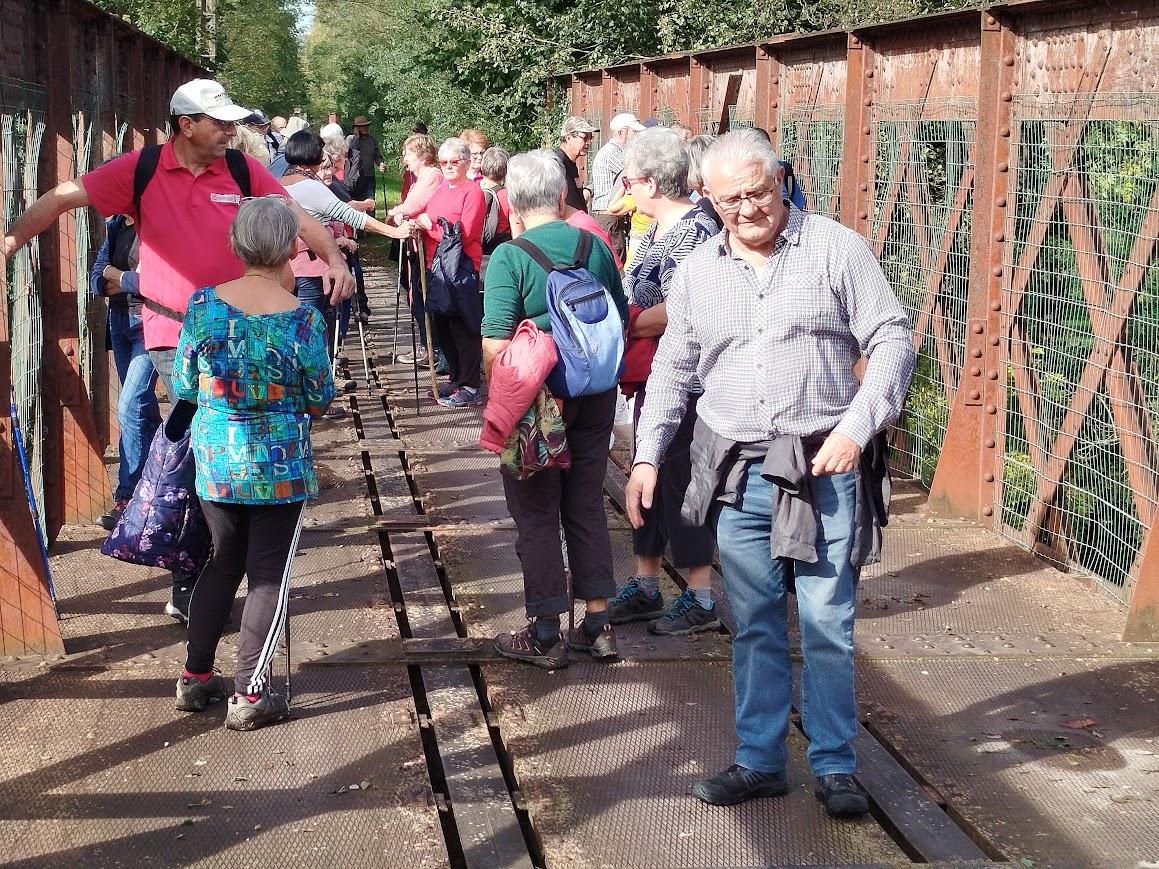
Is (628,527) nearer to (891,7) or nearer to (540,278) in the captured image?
(540,278)

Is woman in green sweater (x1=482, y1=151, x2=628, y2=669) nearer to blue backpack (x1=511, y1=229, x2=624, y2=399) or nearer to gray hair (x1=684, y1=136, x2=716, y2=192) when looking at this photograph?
blue backpack (x1=511, y1=229, x2=624, y2=399)

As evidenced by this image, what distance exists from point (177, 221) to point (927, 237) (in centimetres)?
451

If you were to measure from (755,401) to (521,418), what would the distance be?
1.28 meters

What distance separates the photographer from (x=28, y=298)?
7.14 metres

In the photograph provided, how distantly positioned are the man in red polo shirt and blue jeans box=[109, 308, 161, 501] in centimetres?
133

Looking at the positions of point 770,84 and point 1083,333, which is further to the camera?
point 770,84

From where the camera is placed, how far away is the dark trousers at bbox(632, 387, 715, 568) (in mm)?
6086

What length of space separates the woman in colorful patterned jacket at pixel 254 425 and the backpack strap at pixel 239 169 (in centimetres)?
97

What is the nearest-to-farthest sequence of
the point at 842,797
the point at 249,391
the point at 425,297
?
1. the point at 842,797
2. the point at 249,391
3. the point at 425,297

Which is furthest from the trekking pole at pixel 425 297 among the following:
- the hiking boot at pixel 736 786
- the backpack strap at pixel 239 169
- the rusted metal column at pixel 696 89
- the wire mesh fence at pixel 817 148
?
the hiking boot at pixel 736 786

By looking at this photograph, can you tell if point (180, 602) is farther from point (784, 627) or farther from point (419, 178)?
point (419, 178)

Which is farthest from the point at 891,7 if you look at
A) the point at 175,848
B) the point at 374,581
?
the point at 175,848

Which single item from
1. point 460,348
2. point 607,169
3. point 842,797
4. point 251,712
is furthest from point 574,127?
point 842,797

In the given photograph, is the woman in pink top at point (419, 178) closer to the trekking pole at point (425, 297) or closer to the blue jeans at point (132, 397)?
the trekking pole at point (425, 297)
